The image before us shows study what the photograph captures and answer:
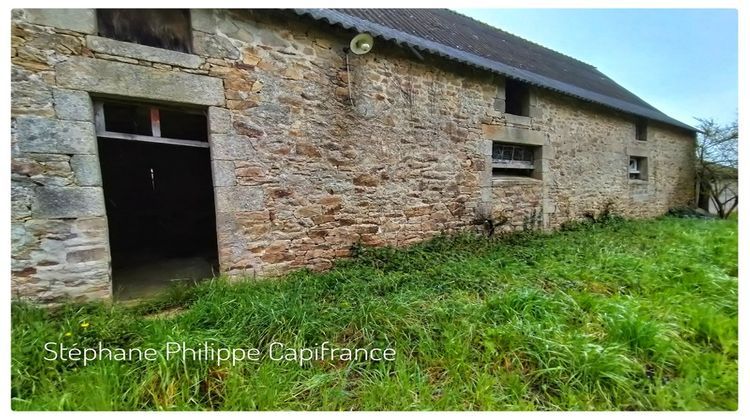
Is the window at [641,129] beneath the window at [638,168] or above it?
above

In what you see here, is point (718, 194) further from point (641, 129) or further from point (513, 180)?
point (513, 180)

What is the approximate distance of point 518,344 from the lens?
89.0 inches

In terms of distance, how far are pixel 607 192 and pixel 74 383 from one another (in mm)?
10270

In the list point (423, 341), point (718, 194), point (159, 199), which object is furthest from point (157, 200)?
point (718, 194)

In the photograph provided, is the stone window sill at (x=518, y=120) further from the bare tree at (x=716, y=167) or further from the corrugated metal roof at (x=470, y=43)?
the bare tree at (x=716, y=167)

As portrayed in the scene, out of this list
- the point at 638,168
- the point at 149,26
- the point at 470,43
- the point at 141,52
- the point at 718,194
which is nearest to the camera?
the point at 141,52

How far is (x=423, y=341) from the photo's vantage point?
90.9 inches

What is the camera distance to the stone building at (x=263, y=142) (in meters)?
2.58

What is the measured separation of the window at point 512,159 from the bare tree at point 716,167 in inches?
139

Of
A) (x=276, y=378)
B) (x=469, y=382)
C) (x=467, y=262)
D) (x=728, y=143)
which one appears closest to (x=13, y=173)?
(x=276, y=378)

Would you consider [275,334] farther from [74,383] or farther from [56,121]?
[56,121]

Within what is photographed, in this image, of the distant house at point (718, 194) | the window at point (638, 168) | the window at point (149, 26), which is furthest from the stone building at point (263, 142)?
the distant house at point (718, 194)

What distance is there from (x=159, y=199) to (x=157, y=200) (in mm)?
45

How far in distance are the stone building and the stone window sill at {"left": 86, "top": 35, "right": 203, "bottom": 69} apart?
0.02m
